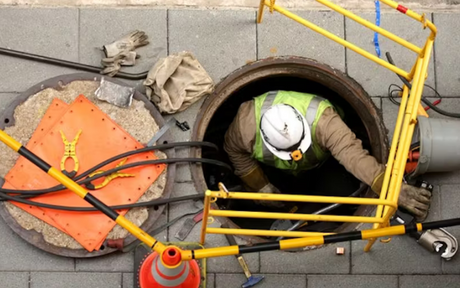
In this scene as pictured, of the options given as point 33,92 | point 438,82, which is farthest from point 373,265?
point 33,92

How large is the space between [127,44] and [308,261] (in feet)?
7.56

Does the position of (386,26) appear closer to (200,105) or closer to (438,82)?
(438,82)

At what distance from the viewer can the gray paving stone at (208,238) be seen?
200 inches

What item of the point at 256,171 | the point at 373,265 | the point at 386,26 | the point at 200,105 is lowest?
the point at 373,265

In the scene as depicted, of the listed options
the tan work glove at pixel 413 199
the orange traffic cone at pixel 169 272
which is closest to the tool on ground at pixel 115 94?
the orange traffic cone at pixel 169 272

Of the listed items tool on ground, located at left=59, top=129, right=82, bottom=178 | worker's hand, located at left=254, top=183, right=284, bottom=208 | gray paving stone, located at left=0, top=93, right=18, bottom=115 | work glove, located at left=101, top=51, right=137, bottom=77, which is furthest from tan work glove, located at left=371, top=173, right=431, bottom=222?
gray paving stone, located at left=0, top=93, right=18, bottom=115

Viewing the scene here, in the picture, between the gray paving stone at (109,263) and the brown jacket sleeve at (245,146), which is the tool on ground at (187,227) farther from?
the brown jacket sleeve at (245,146)

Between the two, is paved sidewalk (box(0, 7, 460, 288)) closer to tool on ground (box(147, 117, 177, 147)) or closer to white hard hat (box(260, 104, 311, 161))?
tool on ground (box(147, 117, 177, 147))

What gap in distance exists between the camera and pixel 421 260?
5.13 metres

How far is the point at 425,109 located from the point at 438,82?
28 cm

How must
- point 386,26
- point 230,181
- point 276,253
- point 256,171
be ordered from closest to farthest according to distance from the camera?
point 276,253 → point 386,26 → point 256,171 → point 230,181

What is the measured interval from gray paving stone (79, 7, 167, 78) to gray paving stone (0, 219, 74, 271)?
1597 mm

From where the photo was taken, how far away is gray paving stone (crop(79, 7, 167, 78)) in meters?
5.37

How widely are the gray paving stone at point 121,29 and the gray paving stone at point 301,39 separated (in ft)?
2.82
